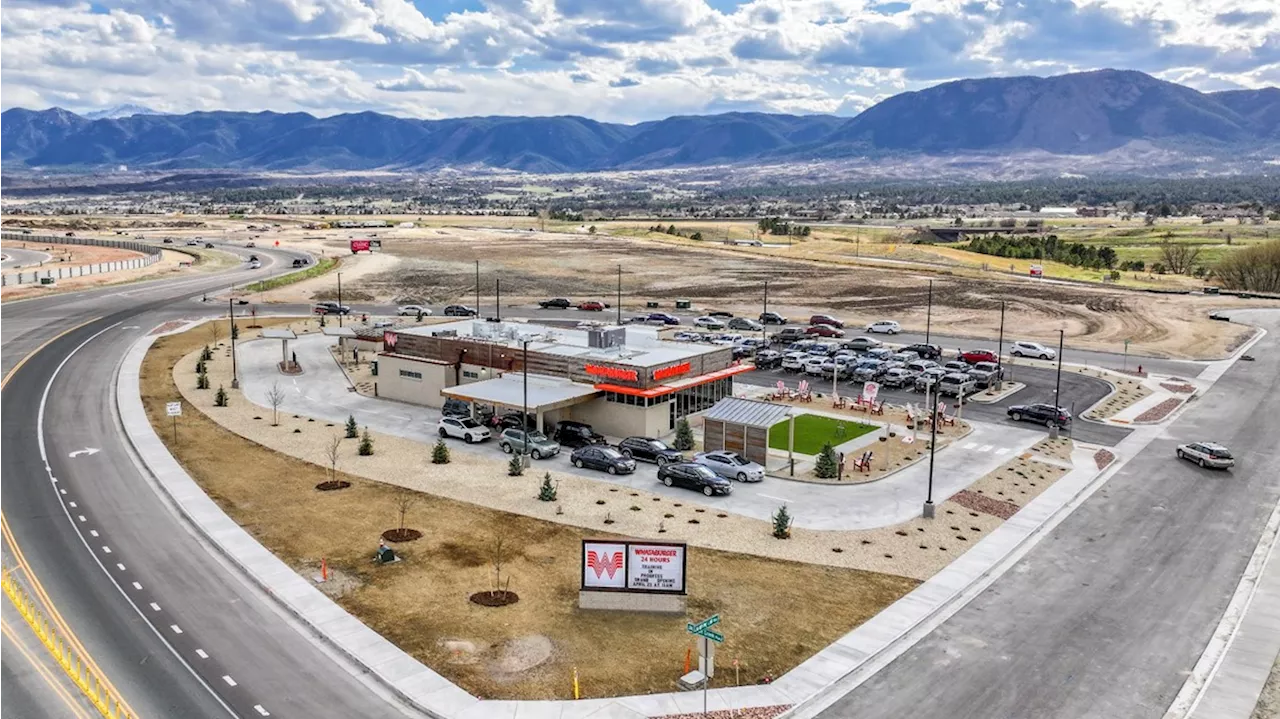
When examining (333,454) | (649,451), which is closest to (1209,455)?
(649,451)

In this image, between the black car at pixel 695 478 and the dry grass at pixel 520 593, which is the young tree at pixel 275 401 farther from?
the black car at pixel 695 478

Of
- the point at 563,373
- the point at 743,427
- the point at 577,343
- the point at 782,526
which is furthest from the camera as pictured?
the point at 577,343

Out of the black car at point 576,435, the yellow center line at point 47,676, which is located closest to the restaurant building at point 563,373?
the black car at point 576,435

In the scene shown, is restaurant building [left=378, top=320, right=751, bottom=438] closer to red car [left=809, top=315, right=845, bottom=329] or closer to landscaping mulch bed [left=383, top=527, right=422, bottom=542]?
landscaping mulch bed [left=383, top=527, right=422, bottom=542]

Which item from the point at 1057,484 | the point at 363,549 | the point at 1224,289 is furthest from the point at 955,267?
the point at 363,549

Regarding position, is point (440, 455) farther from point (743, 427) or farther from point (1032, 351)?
point (1032, 351)
